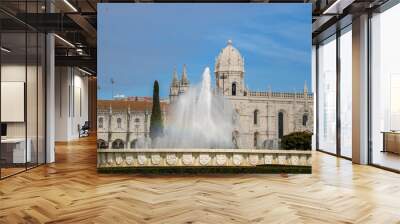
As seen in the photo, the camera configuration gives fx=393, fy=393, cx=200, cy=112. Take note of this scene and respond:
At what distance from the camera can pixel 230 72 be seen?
734 cm

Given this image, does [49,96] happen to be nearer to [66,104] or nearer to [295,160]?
[295,160]

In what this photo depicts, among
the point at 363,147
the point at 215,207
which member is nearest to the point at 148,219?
the point at 215,207

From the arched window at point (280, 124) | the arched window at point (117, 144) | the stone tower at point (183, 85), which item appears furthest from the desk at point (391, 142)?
the arched window at point (117, 144)

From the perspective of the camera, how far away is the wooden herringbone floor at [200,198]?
14.3ft

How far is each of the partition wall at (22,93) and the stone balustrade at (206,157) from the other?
1.63 metres

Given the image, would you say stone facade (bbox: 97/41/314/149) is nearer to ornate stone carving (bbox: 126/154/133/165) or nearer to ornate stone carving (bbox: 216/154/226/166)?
ornate stone carving (bbox: 126/154/133/165)

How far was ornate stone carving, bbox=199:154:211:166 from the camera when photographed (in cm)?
729

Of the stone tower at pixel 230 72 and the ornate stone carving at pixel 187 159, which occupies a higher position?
the stone tower at pixel 230 72

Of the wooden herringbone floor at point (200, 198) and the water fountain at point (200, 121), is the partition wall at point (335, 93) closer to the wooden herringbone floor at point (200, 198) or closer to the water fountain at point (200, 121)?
the wooden herringbone floor at point (200, 198)

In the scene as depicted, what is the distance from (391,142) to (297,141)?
213 centimetres

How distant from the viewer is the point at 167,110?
24.1 ft

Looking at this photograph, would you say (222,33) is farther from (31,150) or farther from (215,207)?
(31,150)

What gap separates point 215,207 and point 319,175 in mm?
3204

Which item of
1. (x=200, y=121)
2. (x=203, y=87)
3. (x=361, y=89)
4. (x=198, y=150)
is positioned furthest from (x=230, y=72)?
(x=361, y=89)
